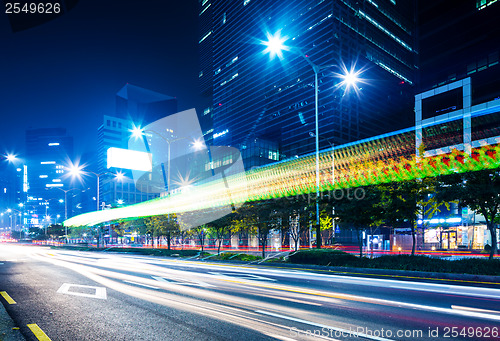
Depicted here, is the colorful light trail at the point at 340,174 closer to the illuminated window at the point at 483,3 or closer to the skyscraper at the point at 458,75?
the skyscraper at the point at 458,75

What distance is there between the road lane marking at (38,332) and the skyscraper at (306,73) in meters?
69.1

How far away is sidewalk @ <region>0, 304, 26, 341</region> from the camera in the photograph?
5773 mm

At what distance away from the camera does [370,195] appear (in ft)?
62.4

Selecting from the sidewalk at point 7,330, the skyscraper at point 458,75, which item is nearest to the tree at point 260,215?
the sidewalk at point 7,330

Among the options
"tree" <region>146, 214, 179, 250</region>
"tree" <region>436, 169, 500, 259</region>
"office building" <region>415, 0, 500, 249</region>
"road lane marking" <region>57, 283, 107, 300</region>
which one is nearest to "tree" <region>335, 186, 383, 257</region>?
"tree" <region>436, 169, 500, 259</region>

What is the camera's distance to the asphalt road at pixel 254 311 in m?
6.16

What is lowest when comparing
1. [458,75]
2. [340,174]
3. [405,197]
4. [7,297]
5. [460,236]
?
[460,236]

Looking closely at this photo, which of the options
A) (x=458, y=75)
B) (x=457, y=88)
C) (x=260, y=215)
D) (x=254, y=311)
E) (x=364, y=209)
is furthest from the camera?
(x=458, y=75)

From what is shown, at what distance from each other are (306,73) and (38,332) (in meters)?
93.0

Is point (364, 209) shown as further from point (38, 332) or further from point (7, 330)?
point (7, 330)

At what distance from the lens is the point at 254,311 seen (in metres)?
7.83

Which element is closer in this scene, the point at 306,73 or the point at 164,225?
the point at 164,225

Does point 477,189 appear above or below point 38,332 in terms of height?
above

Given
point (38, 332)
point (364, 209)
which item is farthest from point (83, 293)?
point (364, 209)
